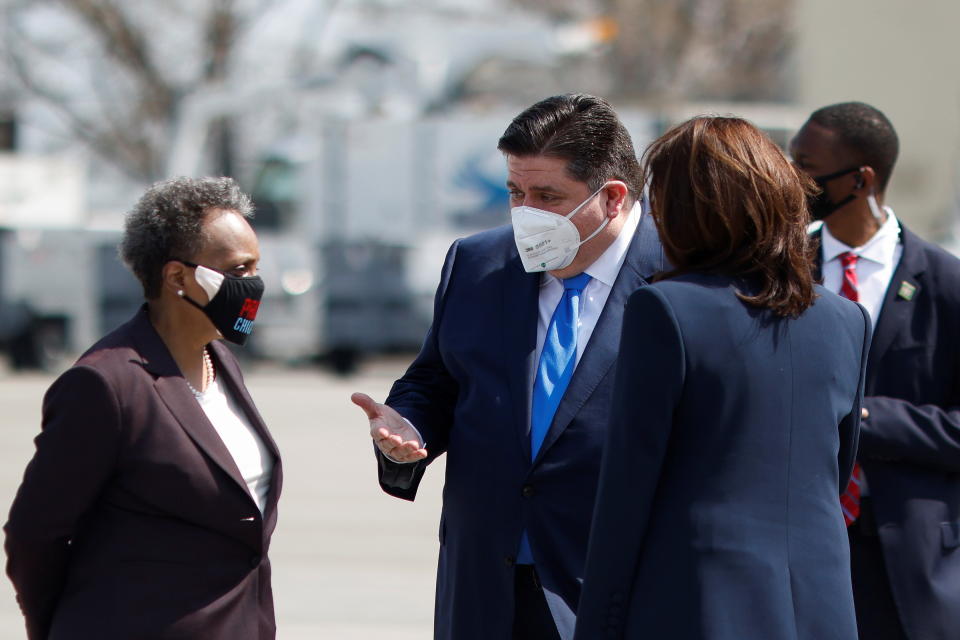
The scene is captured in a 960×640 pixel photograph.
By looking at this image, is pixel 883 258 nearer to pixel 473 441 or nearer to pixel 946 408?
pixel 946 408

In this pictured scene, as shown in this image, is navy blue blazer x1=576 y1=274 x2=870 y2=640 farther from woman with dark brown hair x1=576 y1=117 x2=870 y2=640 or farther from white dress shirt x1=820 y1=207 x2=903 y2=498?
white dress shirt x1=820 y1=207 x2=903 y2=498

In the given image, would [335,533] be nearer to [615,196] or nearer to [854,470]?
[854,470]

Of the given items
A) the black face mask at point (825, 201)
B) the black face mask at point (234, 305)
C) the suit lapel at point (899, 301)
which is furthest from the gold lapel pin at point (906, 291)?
the black face mask at point (234, 305)

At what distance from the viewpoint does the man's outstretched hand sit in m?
3.31

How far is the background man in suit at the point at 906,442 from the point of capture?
362 centimetres

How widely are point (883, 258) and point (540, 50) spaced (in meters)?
20.9

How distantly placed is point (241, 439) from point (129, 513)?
1.19 feet

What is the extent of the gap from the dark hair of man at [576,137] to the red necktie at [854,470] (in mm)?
815

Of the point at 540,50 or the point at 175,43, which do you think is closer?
the point at 540,50

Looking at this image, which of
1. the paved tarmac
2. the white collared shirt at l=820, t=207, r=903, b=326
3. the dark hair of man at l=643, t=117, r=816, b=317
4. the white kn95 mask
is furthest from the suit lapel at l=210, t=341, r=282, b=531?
the paved tarmac

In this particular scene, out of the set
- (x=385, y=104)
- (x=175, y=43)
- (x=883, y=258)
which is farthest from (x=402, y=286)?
(x=883, y=258)

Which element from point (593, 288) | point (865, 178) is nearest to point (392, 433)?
point (593, 288)

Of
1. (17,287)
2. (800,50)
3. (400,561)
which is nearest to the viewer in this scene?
(400,561)

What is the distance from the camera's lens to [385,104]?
2167cm
